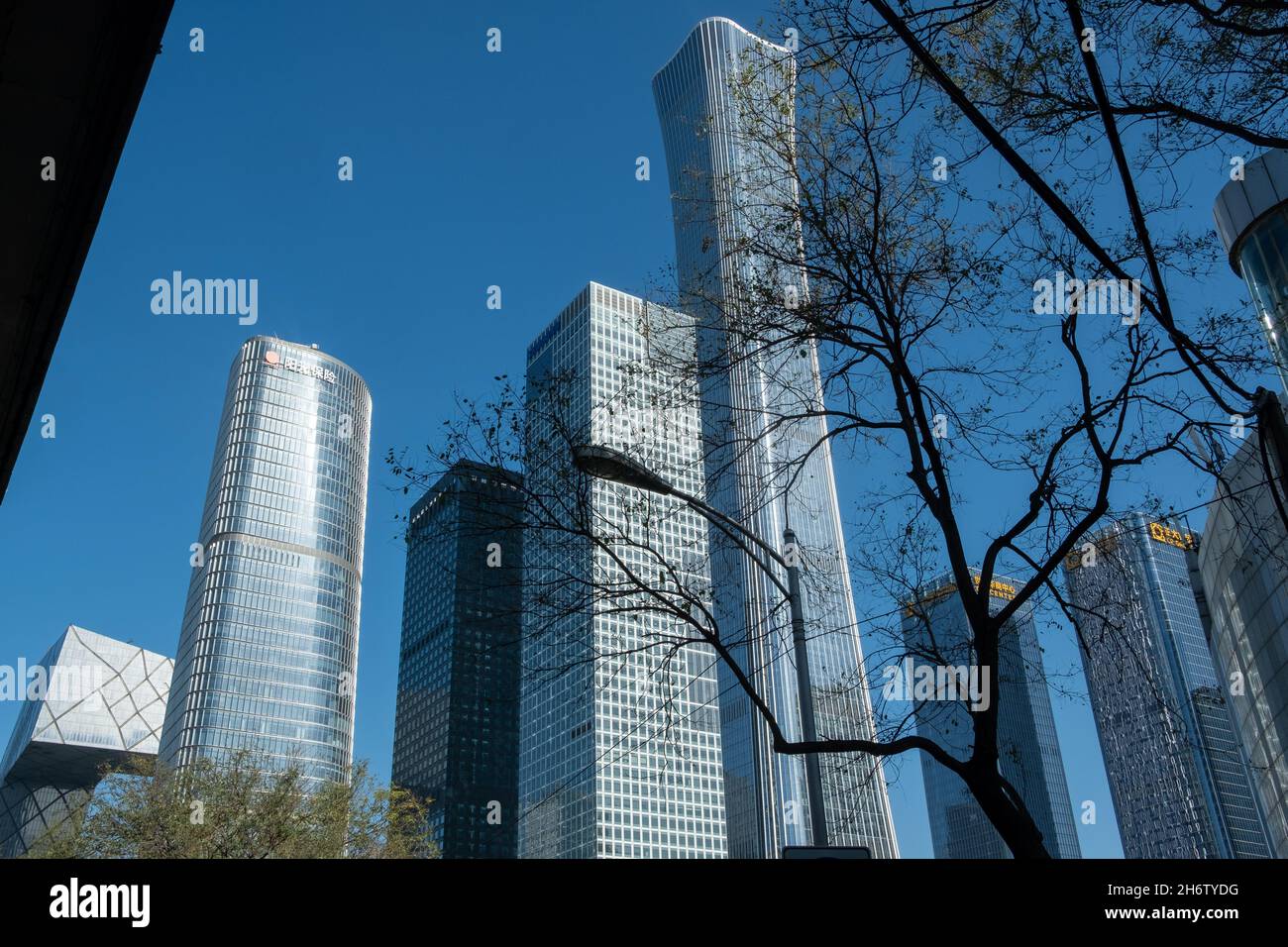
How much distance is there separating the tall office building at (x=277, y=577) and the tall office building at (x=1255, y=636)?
10827 centimetres

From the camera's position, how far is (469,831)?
170375 millimetres

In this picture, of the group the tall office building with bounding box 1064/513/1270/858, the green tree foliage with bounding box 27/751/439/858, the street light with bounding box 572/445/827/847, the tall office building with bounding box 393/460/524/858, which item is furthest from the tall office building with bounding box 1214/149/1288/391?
the tall office building with bounding box 393/460/524/858

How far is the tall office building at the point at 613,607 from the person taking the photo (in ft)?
34.1

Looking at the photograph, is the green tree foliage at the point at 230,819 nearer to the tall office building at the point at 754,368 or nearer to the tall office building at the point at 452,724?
the tall office building at the point at 754,368

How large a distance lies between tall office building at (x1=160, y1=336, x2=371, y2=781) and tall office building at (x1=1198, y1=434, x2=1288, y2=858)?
10827 cm

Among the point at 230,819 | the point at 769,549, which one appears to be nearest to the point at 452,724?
the point at 230,819

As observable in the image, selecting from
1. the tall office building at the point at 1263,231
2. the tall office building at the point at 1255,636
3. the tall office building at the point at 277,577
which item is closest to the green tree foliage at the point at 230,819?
the tall office building at the point at 1255,636

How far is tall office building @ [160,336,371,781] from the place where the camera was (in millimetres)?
126125

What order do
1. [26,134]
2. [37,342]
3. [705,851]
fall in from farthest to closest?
1. [705,851]
2. [37,342]
3. [26,134]

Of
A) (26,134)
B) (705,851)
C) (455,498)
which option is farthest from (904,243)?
(705,851)

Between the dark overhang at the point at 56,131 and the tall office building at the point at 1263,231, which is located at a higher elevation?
the tall office building at the point at 1263,231

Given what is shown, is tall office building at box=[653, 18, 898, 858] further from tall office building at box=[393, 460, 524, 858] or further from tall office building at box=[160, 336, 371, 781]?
tall office building at box=[393, 460, 524, 858]
